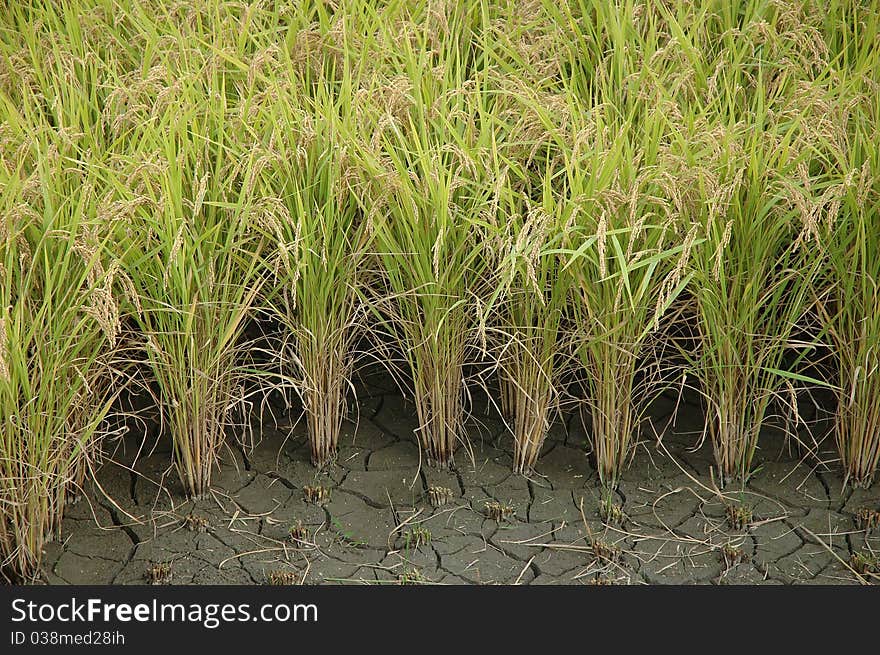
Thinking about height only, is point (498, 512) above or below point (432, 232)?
below

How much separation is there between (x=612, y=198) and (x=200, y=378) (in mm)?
1080

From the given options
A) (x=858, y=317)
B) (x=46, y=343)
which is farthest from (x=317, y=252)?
(x=858, y=317)

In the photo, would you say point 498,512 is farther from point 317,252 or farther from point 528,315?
point 317,252

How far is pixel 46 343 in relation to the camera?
2463mm

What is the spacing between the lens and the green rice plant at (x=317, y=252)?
269 cm

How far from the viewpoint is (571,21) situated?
3.42 meters

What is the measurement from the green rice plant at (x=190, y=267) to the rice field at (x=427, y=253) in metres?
0.01

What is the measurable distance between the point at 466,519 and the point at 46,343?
1.08 m

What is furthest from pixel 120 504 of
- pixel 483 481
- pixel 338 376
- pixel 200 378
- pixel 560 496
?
pixel 560 496

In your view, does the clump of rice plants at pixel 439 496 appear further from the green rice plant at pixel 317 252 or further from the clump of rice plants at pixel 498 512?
the green rice plant at pixel 317 252

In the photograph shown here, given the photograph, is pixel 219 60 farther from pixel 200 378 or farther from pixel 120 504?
pixel 120 504

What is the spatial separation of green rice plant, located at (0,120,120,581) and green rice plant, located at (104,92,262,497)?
88mm

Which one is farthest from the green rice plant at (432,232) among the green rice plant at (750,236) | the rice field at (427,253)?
the green rice plant at (750,236)

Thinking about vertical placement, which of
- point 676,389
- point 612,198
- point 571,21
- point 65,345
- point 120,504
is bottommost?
point 120,504
